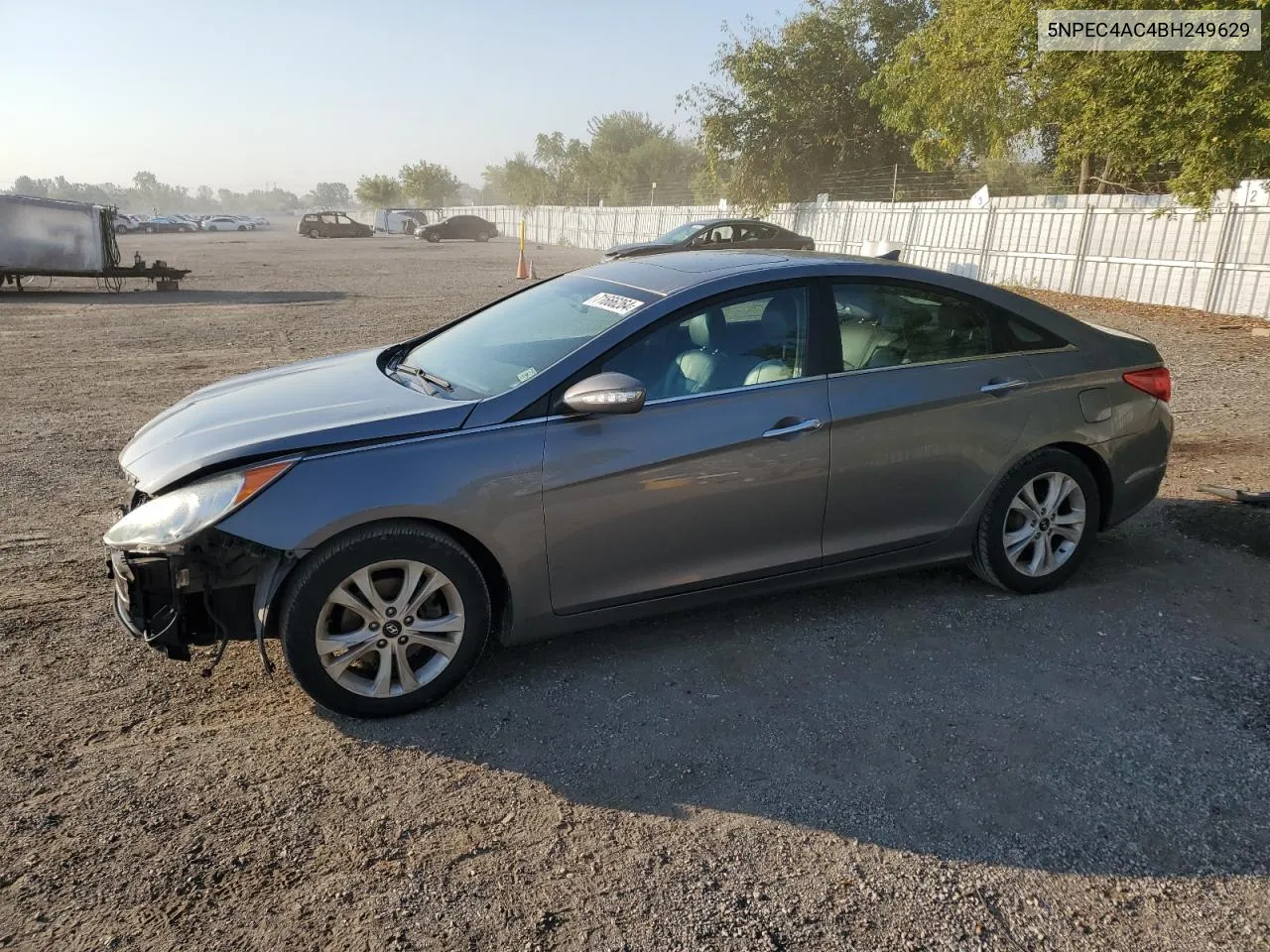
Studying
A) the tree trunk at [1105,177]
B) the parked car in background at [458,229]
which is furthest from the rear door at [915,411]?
the parked car in background at [458,229]

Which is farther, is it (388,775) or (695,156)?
(695,156)

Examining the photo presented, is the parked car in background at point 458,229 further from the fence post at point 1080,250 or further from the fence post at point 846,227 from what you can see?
the fence post at point 1080,250

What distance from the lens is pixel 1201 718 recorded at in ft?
11.6

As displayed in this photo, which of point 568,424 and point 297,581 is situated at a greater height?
point 568,424

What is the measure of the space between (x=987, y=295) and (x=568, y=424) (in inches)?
90.0

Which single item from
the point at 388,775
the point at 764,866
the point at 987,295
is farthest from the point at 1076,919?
the point at 987,295

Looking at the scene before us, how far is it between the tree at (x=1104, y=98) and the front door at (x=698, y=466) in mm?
11866

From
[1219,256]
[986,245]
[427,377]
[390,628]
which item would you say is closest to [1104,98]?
[1219,256]

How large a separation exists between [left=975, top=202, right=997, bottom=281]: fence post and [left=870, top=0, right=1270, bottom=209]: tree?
184 cm

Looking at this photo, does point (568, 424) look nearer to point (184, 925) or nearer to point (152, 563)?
point (152, 563)

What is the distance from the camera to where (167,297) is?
2039cm

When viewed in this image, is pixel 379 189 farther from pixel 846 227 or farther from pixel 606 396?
pixel 606 396

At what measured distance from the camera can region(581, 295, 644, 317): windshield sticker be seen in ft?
13.1

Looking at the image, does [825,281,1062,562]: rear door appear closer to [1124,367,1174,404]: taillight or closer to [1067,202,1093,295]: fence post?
[1124,367,1174,404]: taillight
